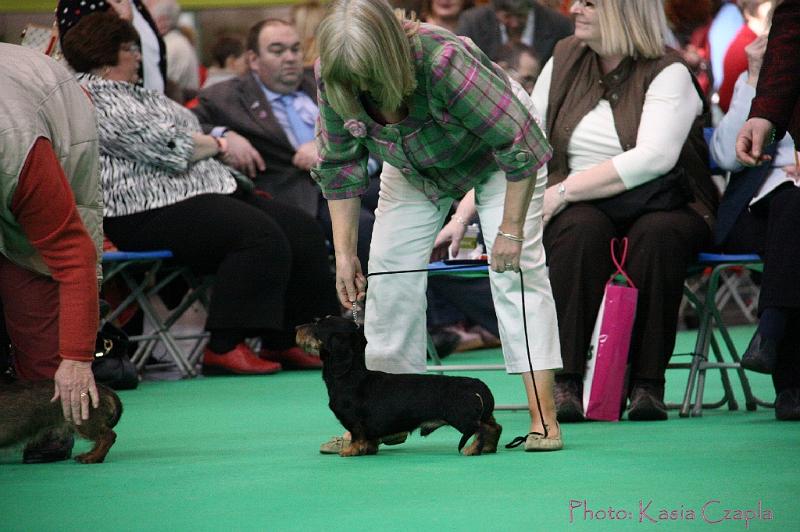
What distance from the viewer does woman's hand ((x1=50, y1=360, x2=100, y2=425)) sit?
2.98m

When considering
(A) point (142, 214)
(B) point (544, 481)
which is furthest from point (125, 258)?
(B) point (544, 481)

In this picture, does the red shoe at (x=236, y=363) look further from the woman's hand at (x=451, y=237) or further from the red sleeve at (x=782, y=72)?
the red sleeve at (x=782, y=72)

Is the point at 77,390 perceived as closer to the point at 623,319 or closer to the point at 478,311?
the point at 623,319

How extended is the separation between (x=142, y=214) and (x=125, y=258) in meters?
0.27

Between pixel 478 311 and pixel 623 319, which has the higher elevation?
pixel 623 319

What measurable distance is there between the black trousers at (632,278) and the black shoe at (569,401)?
40 mm

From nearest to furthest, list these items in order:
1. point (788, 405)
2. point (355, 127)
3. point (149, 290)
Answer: point (355, 127), point (788, 405), point (149, 290)

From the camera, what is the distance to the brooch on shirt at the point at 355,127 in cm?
312

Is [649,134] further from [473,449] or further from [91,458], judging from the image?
[91,458]

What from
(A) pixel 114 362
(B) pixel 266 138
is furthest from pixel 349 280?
(B) pixel 266 138

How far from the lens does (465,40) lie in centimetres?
321

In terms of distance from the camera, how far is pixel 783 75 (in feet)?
11.1

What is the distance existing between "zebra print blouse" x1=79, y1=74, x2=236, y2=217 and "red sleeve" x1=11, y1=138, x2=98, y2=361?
254 cm

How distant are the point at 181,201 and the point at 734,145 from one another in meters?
2.52
